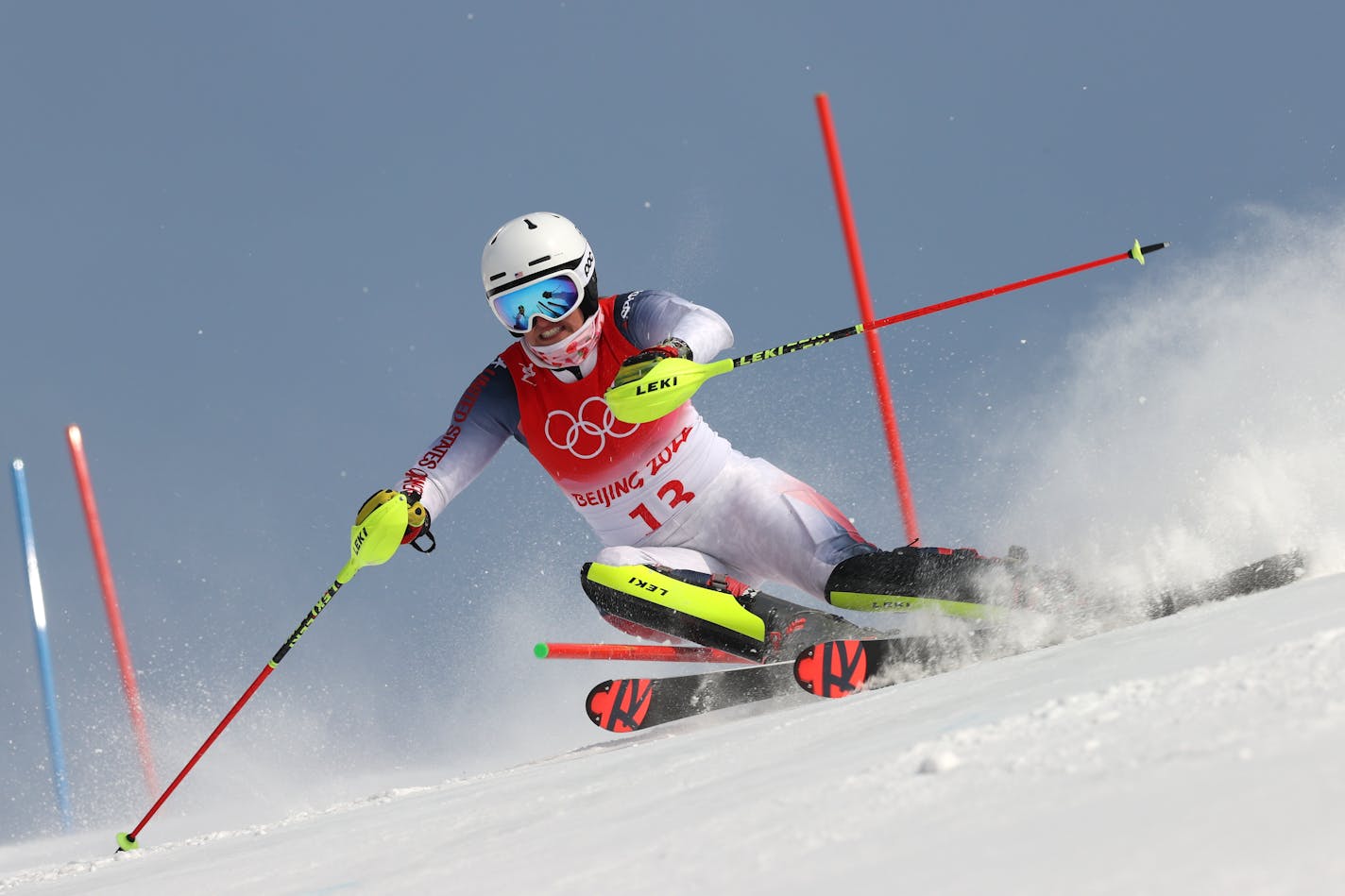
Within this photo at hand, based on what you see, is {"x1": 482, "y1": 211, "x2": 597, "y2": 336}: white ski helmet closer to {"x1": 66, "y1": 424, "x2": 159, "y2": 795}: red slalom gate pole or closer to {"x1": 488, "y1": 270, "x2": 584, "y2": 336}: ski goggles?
{"x1": 488, "y1": 270, "x2": 584, "y2": 336}: ski goggles

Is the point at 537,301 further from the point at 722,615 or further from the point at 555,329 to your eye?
the point at 722,615

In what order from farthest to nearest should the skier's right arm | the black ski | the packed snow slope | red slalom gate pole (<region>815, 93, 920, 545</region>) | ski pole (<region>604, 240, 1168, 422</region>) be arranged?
red slalom gate pole (<region>815, 93, 920, 545</region>) < the skier's right arm < ski pole (<region>604, 240, 1168, 422</region>) < the black ski < the packed snow slope

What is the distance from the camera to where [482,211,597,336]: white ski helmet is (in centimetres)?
358

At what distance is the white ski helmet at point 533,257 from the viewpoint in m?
3.58

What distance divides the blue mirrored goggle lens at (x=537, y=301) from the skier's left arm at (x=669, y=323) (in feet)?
0.62

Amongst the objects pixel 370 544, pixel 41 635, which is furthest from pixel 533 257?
pixel 41 635

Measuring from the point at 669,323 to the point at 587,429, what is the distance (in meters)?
0.37

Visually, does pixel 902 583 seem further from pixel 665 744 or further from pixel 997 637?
pixel 665 744

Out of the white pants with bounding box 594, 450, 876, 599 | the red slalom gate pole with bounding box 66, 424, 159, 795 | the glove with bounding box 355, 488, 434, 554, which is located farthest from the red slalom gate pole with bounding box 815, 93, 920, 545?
the red slalom gate pole with bounding box 66, 424, 159, 795

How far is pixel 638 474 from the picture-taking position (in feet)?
12.5

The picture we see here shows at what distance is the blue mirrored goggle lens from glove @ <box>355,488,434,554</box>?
1.84 feet

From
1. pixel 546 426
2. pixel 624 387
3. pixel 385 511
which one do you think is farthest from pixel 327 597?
pixel 624 387

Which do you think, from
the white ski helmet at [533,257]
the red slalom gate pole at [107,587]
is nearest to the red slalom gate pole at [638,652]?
the white ski helmet at [533,257]

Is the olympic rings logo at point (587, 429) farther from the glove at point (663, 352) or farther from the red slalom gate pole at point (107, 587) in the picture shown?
the red slalom gate pole at point (107, 587)
